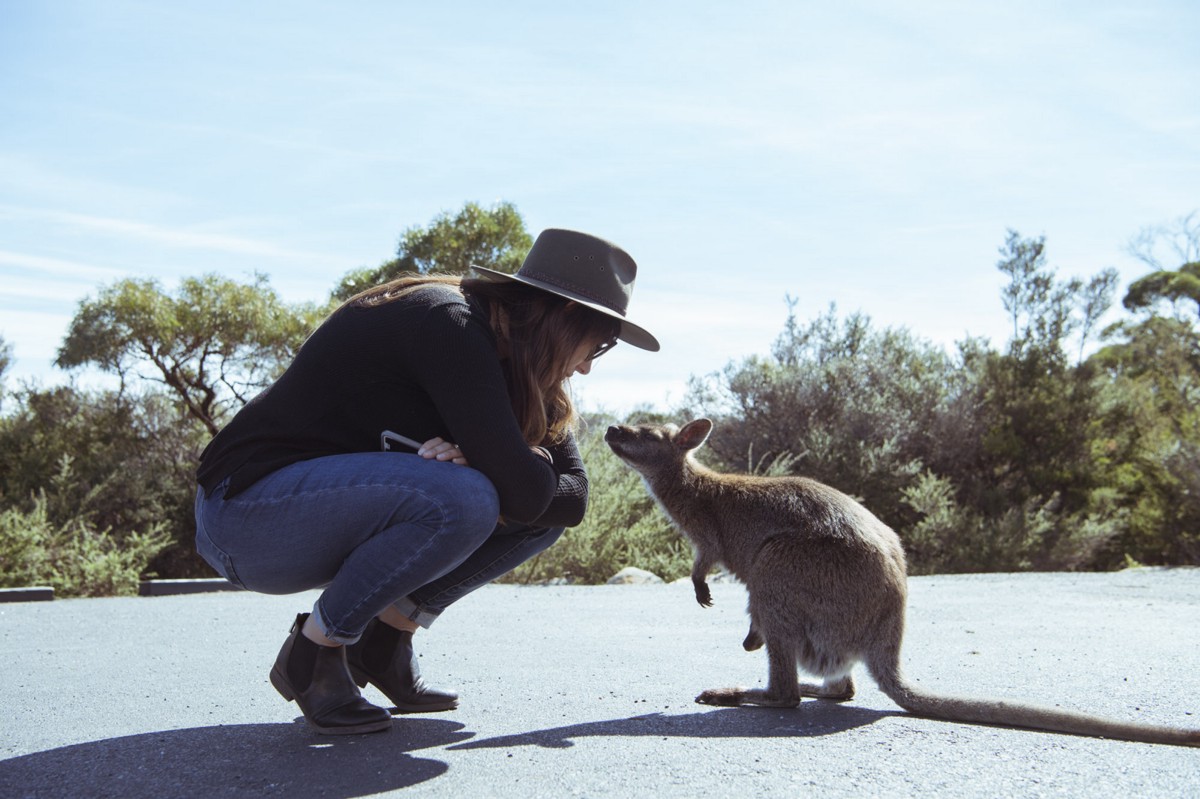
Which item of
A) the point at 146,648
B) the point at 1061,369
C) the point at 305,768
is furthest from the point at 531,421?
the point at 1061,369

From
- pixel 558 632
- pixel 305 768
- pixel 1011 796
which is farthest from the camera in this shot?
pixel 558 632

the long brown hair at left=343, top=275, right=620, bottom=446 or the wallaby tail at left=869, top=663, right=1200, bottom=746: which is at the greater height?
the long brown hair at left=343, top=275, right=620, bottom=446

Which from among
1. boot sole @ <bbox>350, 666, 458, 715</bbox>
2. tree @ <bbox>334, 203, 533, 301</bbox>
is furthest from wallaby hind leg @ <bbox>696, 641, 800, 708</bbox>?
tree @ <bbox>334, 203, 533, 301</bbox>

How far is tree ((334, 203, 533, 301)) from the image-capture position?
22891 mm

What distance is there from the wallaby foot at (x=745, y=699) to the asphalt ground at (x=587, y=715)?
49 millimetres

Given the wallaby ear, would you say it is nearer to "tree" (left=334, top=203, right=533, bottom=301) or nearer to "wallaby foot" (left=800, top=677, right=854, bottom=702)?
"wallaby foot" (left=800, top=677, right=854, bottom=702)

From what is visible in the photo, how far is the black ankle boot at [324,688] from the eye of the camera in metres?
3.09

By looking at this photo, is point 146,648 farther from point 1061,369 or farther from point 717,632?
point 1061,369

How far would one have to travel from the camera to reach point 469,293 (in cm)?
327

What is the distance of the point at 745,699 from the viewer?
144 inches

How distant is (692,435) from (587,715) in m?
1.91

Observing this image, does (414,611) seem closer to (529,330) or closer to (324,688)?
(324,688)

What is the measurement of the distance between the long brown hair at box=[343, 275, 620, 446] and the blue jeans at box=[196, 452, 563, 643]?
0.35m

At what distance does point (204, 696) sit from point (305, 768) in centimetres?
131
